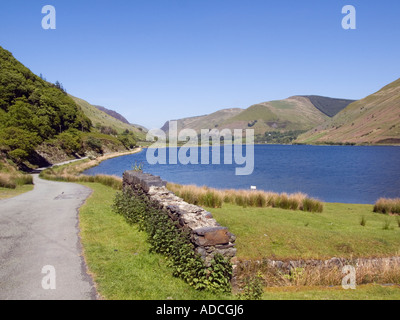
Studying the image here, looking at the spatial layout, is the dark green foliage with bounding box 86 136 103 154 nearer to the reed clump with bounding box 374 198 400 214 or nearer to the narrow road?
the narrow road

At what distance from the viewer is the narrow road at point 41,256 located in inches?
270

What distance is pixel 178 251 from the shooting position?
348 inches

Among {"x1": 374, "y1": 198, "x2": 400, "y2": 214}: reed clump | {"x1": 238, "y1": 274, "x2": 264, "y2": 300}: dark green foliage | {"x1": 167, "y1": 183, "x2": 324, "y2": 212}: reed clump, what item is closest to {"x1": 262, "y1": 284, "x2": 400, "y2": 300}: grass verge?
{"x1": 238, "y1": 274, "x2": 264, "y2": 300}: dark green foliage

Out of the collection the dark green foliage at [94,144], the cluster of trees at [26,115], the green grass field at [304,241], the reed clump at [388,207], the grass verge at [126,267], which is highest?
the cluster of trees at [26,115]

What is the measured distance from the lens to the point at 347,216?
19359mm

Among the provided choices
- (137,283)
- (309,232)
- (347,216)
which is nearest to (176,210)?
(137,283)

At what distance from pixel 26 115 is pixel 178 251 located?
61.8 m

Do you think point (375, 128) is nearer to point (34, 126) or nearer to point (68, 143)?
point (68, 143)

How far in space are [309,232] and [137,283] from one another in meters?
8.29

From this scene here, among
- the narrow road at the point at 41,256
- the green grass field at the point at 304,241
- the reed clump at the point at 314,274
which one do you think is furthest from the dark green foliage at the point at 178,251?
the green grass field at the point at 304,241

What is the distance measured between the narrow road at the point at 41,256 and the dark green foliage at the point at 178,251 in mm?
2464

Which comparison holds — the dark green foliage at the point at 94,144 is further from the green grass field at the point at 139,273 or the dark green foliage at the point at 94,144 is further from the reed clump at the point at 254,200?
the green grass field at the point at 139,273
